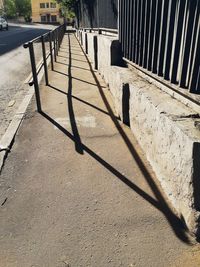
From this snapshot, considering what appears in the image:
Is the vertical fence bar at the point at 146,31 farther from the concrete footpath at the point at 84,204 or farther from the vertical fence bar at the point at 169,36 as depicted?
the concrete footpath at the point at 84,204

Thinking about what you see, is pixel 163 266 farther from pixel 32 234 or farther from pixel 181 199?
pixel 32 234

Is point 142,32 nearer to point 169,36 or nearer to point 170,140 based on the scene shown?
point 169,36

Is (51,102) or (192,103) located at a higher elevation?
(192,103)

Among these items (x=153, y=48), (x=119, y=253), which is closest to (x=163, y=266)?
(x=119, y=253)

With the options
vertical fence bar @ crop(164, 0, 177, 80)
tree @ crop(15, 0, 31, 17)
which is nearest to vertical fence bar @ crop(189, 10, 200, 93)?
vertical fence bar @ crop(164, 0, 177, 80)

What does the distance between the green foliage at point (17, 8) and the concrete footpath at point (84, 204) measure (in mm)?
97645

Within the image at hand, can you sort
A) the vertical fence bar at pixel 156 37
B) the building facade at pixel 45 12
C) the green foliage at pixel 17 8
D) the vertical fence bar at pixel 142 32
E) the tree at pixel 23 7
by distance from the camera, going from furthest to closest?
1. the tree at pixel 23 7
2. the green foliage at pixel 17 8
3. the building facade at pixel 45 12
4. the vertical fence bar at pixel 142 32
5. the vertical fence bar at pixel 156 37

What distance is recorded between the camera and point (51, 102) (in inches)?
233

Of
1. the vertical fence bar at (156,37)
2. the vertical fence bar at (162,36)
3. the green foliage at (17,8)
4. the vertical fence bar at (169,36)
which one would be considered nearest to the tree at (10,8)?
the green foliage at (17,8)

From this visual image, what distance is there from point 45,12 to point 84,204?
91.8 metres

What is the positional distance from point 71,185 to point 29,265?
1071mm

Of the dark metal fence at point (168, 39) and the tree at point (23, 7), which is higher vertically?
the tree at point (23, 7)

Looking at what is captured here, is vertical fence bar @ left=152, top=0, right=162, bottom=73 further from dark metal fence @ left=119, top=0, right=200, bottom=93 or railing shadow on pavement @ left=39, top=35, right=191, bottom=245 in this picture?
railing shadow on pavement @ left=39, top=35, right=191, bottom=245

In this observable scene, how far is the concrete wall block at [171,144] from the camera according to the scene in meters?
2.30
